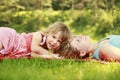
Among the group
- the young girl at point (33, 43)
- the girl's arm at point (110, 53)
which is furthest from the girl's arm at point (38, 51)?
the girl's arm at point (110, 53)

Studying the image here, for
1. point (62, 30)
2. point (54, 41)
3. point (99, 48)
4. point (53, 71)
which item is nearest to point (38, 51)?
point (54, 41)

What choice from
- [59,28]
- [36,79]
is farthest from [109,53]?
[36,79]

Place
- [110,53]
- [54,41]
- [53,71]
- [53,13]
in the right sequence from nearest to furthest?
[53,71] → [110,53] → [54,41] → [53,13]

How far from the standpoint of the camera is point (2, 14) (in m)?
29.6

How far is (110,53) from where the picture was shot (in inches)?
197

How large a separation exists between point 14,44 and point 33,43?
10.4 inches

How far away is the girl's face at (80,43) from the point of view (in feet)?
17.1

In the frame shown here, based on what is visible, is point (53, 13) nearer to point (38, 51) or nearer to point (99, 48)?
point (99, 48)

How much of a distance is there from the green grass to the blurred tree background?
19.6 meters

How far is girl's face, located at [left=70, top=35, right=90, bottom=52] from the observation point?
521 centimetres

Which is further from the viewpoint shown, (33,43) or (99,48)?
(99,48)

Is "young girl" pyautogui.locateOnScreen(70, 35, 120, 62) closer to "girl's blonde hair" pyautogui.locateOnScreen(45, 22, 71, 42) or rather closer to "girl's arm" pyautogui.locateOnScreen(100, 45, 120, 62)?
"girl's arm" pyautogui.locateOnScreen(100, 45, 120, 62)

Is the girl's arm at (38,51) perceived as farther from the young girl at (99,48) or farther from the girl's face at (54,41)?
the young girl at (99,48)

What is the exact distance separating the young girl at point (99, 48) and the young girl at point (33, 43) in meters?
0.18
